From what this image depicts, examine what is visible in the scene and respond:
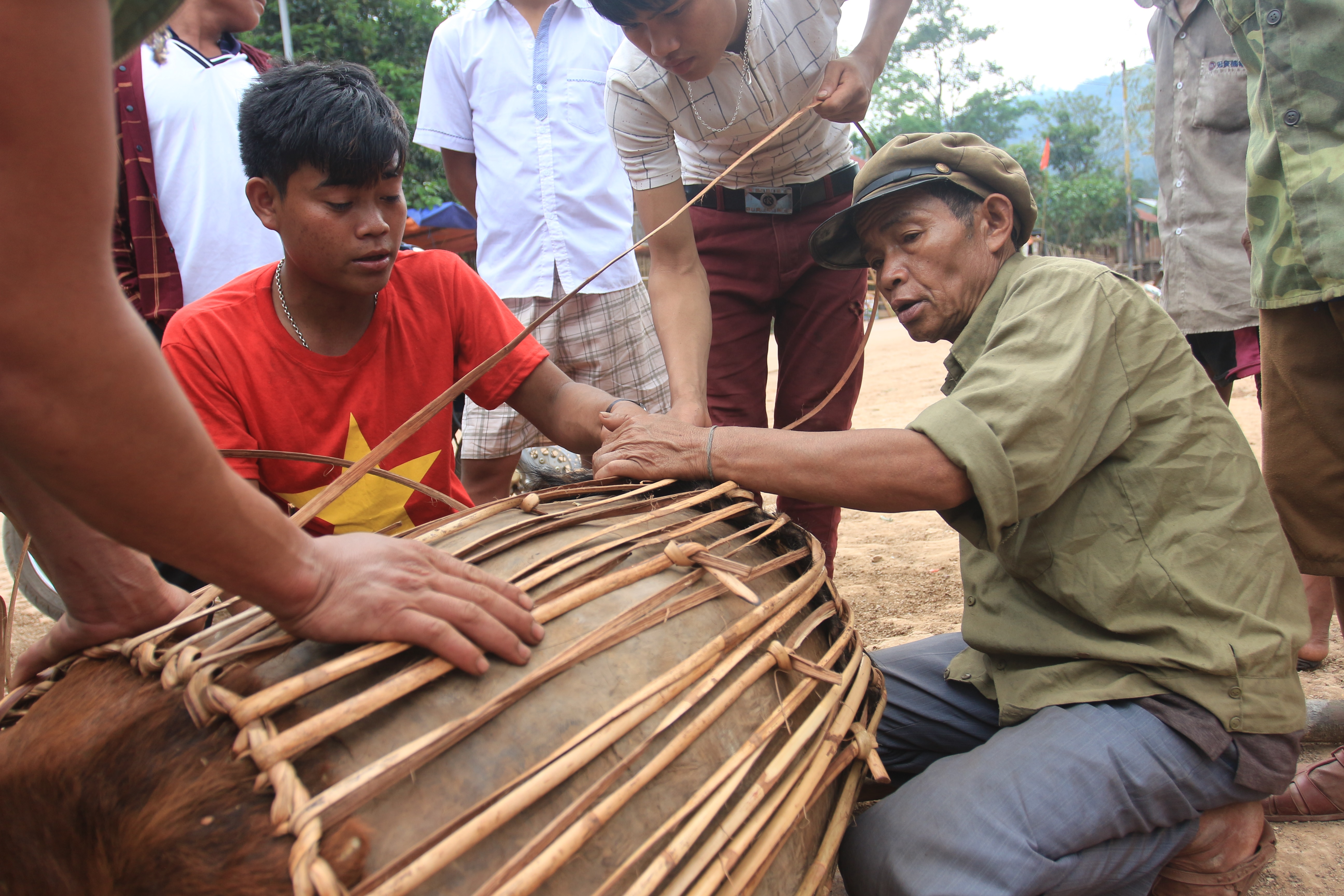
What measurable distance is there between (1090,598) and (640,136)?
5.59 feet

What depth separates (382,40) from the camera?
13102mm

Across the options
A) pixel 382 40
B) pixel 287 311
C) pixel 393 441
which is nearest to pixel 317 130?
pixel 287 311

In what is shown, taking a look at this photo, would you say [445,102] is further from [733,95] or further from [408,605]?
[408,605]

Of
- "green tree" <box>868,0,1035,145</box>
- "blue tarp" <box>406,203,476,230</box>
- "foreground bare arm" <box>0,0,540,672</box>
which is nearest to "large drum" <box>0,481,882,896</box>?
"foreground bare arm" <box>0,0,540,672</box>

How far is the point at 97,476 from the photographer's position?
82 centimetres

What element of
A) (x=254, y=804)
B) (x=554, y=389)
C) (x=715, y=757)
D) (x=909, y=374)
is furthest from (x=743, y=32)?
(x=909, y=374)

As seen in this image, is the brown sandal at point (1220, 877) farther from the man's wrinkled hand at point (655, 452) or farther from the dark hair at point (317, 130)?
the dark hair at point (317, 130)

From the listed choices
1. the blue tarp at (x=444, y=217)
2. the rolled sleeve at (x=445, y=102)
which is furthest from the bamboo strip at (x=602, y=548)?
the blue tarp at (x=444, y=217)

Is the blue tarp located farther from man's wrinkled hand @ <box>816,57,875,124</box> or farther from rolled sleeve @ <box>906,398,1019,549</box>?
rolled sleeve @ <box>906,398,1019,549</box>

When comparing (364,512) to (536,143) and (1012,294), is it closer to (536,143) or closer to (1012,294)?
(1012,294)

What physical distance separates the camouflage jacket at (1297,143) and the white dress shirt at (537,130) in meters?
1.98

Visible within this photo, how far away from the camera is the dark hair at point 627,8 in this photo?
1.98 meters

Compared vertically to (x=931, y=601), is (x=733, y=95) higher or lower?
higher

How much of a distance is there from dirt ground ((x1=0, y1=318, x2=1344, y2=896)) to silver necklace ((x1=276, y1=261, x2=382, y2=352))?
1.90 meters
